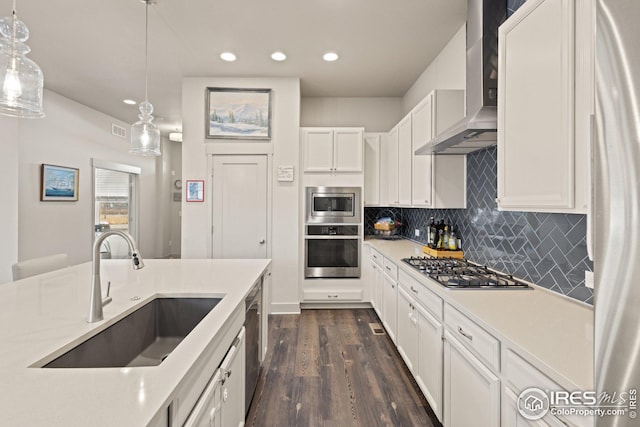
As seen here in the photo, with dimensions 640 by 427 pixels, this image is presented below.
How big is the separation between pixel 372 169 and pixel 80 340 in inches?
139

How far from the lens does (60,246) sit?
447cm

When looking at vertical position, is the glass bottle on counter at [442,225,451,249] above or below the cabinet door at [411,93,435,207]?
below

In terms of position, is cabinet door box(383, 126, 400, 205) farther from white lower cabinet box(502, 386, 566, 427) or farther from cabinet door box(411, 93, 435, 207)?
white lower cabinet box(502, 386, 566, 427)

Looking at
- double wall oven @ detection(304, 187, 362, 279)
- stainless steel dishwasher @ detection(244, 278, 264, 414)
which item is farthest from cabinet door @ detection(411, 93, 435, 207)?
stainless steel dishwasher @ detection(244, 278, 264, 414)

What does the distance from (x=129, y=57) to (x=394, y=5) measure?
2.93 m

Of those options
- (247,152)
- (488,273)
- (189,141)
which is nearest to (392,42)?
(247,152)

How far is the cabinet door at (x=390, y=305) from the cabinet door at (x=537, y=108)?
55.4 inches

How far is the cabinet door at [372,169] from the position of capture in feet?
13.2

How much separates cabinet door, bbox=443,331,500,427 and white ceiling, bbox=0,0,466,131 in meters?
2.58

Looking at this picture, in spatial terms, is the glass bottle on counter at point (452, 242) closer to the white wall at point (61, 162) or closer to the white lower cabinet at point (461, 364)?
the white lower cabinet at point (461, 364)

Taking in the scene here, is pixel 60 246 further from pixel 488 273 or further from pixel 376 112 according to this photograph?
pixel 488 273

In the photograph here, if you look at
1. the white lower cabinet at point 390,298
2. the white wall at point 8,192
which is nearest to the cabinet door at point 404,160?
the white lower cabinet at point 390,298

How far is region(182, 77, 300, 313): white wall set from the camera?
12.4 ft

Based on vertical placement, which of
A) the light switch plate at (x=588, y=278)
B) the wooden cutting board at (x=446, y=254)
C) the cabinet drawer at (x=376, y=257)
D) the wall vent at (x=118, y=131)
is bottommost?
the cabinet drawer at (x=376, y=257)
